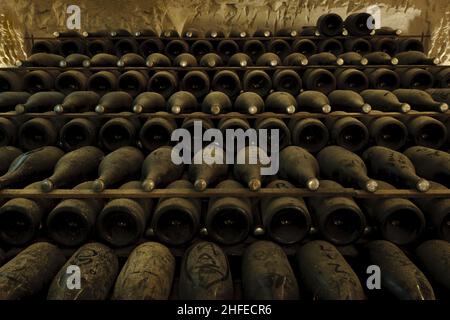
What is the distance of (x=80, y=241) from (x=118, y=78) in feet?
4.35

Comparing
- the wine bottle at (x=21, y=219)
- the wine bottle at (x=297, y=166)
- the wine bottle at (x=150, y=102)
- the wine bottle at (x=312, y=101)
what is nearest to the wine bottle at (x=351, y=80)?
the wine bottle at (x=312, y=101)

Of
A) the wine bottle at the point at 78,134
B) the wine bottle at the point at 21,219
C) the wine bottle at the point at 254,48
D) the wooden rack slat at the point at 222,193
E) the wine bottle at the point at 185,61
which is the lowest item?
the wine bottle at the point at 21,219

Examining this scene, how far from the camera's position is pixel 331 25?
2.90 m

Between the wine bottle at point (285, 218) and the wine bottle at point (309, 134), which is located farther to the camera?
the wine bottle at point (309, 134)

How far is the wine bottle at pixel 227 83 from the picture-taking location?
2.42 m

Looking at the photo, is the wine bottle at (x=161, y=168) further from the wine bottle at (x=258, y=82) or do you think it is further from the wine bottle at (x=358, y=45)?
the wine bottle at (x=358, y=45)

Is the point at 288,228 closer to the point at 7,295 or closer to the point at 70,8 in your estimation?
the point at 7,295

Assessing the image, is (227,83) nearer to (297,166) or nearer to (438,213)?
(297,166)

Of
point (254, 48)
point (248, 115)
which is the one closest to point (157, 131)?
point (248, 115)

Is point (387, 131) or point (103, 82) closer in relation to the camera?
point (387, 131)

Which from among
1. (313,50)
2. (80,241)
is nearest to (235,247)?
(80,241)

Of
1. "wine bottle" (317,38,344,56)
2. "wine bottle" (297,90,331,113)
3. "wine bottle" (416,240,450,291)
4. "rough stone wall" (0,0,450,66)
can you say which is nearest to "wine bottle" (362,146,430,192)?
"wine bottle" (416,240,450,291)

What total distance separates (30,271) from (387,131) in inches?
76.6

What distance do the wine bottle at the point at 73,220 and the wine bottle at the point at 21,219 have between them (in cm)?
8
